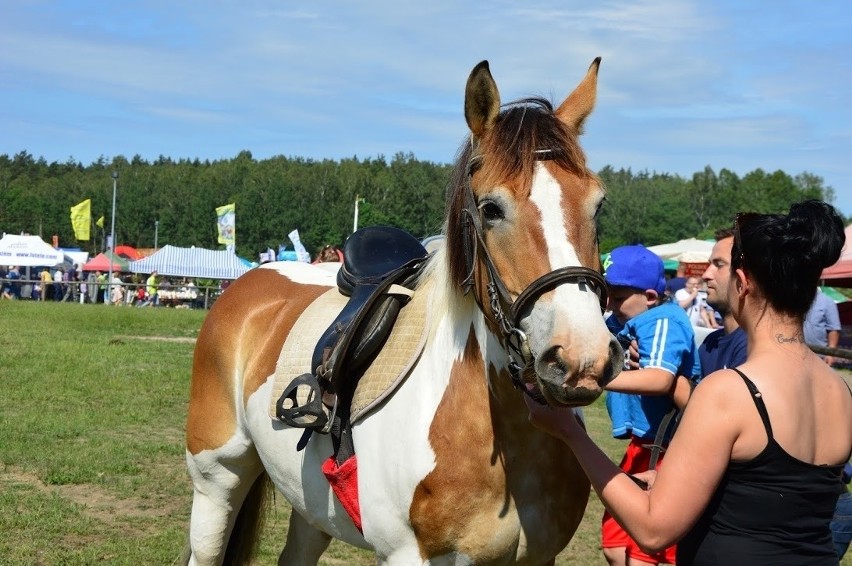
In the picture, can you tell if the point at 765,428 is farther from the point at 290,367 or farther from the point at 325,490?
the point at 290,367

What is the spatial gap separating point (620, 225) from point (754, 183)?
18.4 m

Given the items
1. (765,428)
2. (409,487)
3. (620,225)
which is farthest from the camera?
(620,225)

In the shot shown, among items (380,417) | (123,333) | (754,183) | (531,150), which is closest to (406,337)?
(380,417)

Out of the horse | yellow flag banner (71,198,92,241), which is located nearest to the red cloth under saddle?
the horse

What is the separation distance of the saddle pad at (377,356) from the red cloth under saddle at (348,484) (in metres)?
0.16

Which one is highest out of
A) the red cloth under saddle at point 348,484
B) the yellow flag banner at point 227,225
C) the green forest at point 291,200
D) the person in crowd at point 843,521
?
the green forest at point 291,200

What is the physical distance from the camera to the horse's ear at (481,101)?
254cm

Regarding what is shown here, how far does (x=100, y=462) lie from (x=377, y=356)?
5.09 meters

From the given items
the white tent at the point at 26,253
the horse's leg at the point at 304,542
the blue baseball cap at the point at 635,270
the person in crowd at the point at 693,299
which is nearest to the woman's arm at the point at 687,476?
the blue baseball cap at the point at 635,270

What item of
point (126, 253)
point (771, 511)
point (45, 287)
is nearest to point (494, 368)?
point (771, 511)

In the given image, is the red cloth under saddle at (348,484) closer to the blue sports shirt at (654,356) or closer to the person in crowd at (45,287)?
the blue sports shirt at (654,356)

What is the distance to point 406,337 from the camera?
3012 mm

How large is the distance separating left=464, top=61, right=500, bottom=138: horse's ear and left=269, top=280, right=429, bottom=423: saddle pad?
72 centimetres

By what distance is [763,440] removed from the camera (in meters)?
2.01
